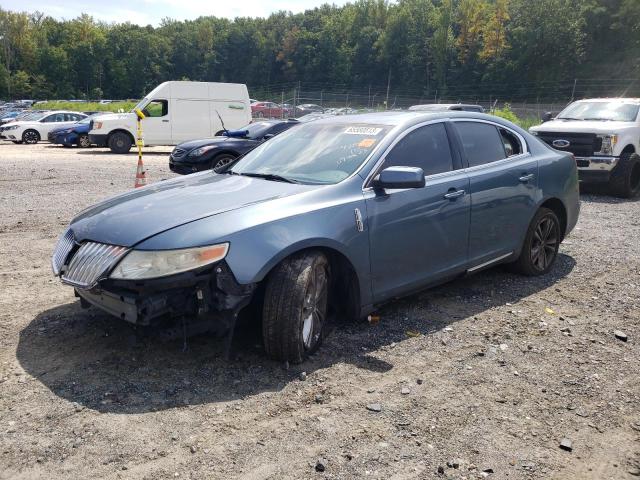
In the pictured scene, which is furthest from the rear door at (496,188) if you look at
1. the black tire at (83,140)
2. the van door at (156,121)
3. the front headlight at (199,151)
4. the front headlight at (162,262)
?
the black tire at (83,140)

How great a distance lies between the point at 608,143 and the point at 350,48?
96.2 m

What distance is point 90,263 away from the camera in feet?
11.2

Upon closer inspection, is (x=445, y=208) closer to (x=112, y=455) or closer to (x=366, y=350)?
(x=366, y=350)

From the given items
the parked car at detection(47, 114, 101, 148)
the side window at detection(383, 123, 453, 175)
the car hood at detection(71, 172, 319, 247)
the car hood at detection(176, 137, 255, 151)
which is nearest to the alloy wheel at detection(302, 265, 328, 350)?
the car hood at detection(71, 172, 319, 247)

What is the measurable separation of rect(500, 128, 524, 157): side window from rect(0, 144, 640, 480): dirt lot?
4.25ft

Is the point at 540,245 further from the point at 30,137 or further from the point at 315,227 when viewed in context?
the point at 30,137

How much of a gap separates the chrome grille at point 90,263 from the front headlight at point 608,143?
10.1m

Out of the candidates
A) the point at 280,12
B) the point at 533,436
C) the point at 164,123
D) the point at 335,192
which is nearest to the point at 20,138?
the point at 164,123

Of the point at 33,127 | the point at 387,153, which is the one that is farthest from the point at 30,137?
the point at 387,153

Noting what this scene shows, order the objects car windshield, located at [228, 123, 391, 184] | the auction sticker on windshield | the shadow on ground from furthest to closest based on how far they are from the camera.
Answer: the auction sticker on windshield < car windshield, located at [228, 123, 391, 184] < the shadow on ground

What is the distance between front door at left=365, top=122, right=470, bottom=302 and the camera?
4.01 m

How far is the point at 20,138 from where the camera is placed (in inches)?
976

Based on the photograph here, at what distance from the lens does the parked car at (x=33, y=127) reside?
2467 cm

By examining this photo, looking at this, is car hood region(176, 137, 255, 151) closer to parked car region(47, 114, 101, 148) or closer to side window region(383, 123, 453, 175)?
side window region(383, 123, 453, 175)
